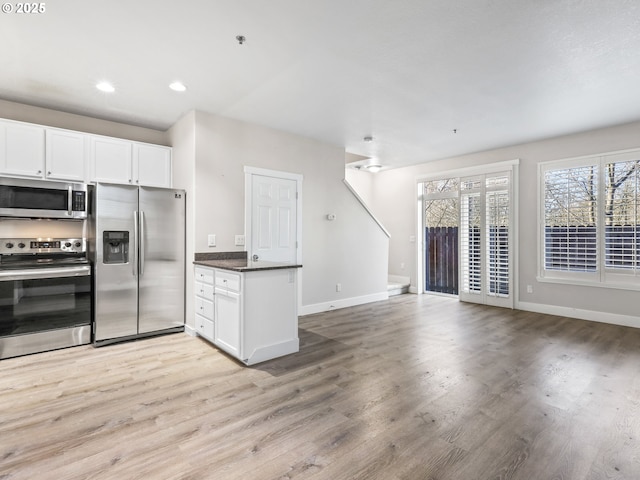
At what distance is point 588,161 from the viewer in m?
4.79

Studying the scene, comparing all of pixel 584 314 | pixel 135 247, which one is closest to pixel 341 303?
pixel 135 247

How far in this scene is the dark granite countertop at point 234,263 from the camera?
10.3ft

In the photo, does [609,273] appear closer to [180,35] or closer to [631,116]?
[631,116]

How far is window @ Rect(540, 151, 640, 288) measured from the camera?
4453mm

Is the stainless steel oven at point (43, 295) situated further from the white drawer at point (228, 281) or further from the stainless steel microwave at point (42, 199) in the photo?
the white drawer at point (228, 281)

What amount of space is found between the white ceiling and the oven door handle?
6.21 feet

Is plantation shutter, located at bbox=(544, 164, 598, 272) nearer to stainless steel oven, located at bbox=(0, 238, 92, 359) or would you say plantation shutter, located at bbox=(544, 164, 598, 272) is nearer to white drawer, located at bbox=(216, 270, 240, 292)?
white drawer, located at bbox=(216, 270, 240, 292)

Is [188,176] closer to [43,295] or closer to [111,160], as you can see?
[111,160]

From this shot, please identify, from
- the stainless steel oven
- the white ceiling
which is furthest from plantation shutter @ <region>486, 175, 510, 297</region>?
the stainless steel oven

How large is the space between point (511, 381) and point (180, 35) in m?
3.89

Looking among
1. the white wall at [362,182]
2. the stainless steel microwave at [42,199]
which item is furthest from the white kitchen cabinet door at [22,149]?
the white wall at [362,182]

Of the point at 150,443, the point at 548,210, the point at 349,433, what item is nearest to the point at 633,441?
the point at 349,433

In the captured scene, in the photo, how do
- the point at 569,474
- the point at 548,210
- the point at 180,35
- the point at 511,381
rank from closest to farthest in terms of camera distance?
the point at 569,474
the point at 180,35
the point at 511,381
the point at 548,210

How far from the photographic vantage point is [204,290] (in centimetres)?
370
